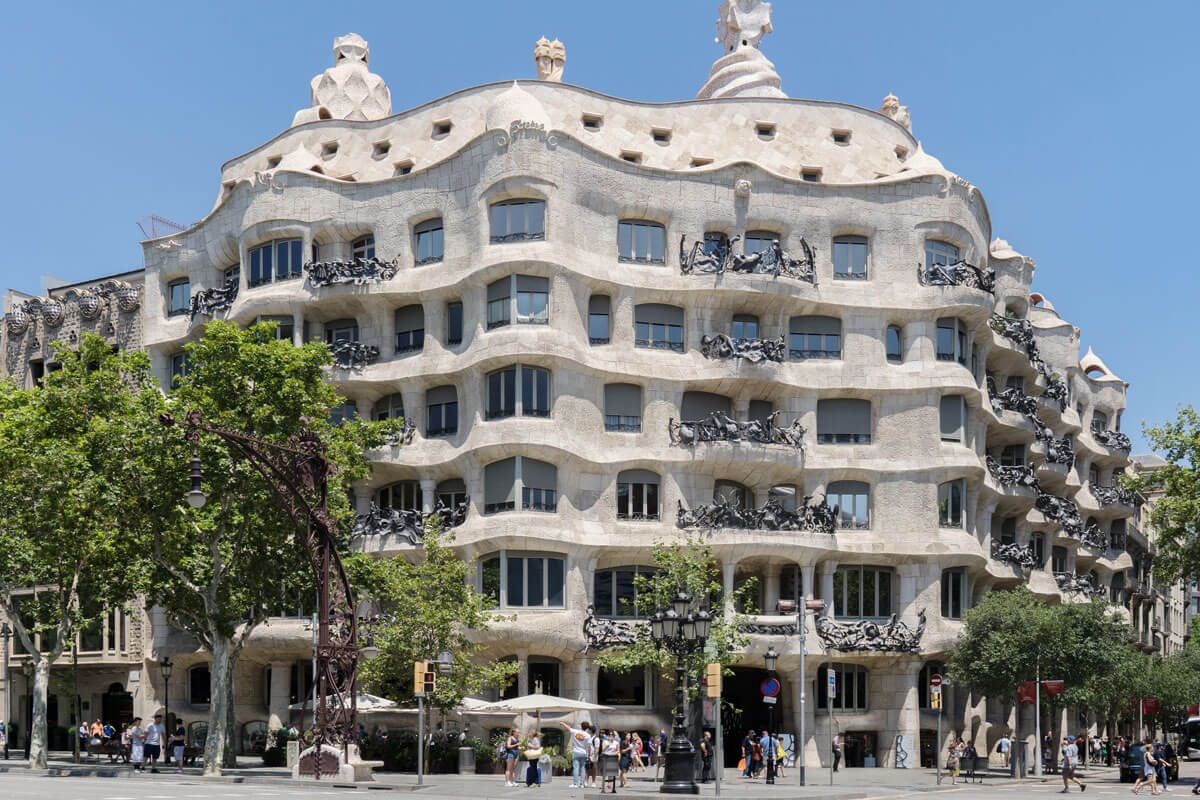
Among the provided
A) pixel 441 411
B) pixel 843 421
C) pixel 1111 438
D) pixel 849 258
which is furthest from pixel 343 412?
pixel 1111 438

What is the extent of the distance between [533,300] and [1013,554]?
2433 cm

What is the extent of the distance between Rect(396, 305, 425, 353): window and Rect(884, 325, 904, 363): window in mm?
17917

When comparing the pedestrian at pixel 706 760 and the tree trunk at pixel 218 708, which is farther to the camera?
the tree trunk at pixel 218 708

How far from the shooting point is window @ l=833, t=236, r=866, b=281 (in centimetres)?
5894

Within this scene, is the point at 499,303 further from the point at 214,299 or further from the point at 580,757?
the point at 580,757

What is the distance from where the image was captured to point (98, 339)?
51750 mm

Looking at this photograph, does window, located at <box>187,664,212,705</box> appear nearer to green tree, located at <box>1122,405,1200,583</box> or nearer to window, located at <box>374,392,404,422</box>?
window, located at <box>374,392,404,422</box>

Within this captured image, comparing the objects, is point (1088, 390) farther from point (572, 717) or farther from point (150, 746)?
point (150, 746)

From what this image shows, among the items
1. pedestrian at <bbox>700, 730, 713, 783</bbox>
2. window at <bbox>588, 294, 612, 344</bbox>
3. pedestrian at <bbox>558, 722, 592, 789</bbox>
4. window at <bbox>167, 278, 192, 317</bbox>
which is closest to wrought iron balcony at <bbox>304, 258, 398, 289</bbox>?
window at <bbox>588, 294, 612, 344</bbox>

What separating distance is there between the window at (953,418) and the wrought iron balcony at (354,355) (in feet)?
72.5

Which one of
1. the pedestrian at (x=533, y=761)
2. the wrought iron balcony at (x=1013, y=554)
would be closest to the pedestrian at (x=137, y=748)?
the pedestrian at (x=533, y=761)

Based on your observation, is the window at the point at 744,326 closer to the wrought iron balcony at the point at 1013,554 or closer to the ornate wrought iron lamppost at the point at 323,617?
the wrought iron balcony at the point at 1013,554

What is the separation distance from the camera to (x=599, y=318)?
5653 centimetres

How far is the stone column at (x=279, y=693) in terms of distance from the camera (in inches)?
2302
